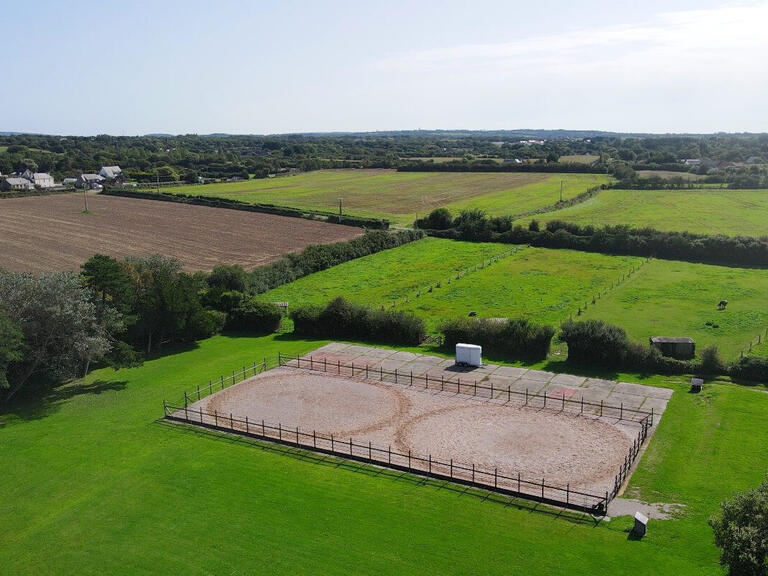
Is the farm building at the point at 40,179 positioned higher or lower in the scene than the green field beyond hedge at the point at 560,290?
higher

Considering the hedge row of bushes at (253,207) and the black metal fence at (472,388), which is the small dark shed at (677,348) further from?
the hedge row of bushes at (253,207)

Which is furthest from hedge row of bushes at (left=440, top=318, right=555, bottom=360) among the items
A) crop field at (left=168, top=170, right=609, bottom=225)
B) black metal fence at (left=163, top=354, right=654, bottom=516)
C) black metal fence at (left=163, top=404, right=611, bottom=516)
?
crop field at (left=168, top=170, right=609, bottom=225)

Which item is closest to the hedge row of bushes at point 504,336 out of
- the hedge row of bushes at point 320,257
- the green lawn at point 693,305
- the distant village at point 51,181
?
the green lawn at point 693,305

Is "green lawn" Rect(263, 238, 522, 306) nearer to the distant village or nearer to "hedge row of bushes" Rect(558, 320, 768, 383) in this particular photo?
"hedge row of bushes" Rect(558, 320, 768, 383)

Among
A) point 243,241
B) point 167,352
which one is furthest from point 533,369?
point 243,241

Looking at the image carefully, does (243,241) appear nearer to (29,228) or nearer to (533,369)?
(29,228)
